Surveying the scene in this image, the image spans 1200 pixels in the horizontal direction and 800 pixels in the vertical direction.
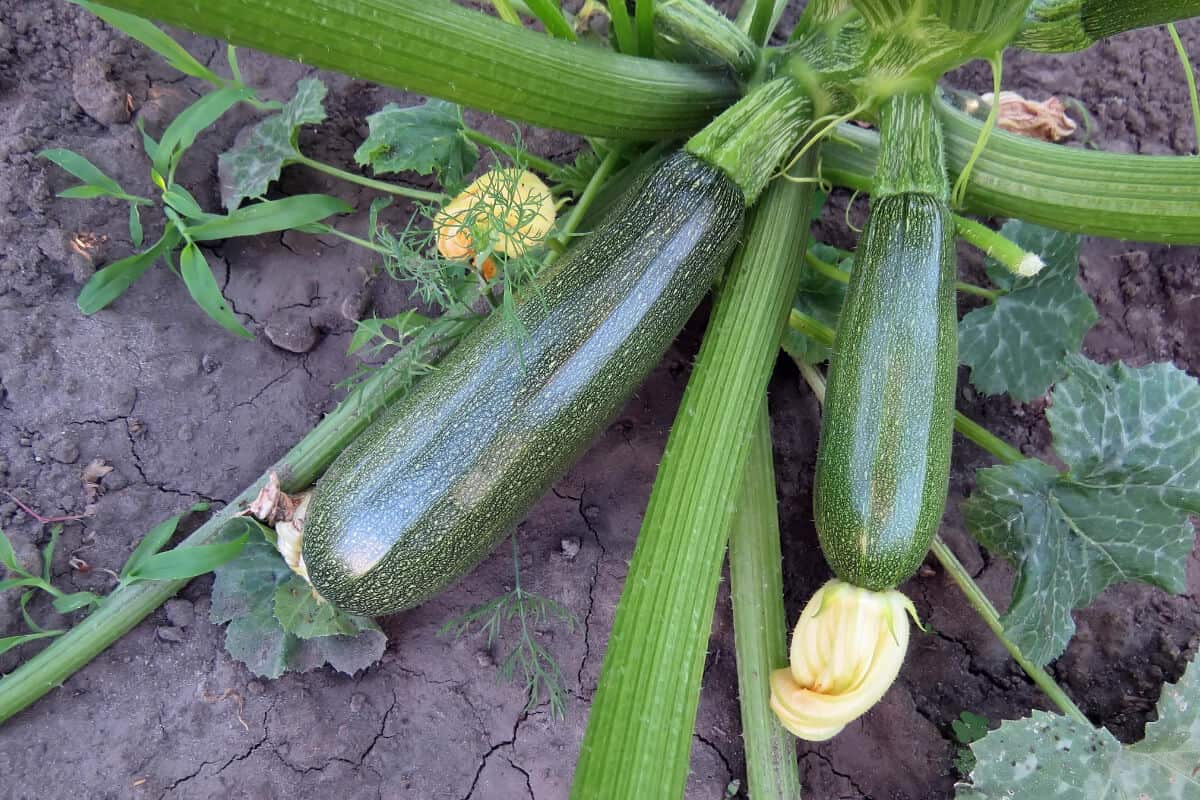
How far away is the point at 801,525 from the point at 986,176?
115 centimetres

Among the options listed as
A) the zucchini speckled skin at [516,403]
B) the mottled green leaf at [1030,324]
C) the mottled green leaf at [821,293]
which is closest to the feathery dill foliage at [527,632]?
the zucchini speckled skin at [516,403]

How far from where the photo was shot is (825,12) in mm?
2008

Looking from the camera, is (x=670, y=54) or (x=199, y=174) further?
(x=199, y=174)

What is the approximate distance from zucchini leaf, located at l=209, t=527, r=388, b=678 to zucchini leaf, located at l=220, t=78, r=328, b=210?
1.04 meters

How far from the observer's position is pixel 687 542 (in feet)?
5.65

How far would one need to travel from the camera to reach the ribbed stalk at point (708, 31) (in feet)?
6.71

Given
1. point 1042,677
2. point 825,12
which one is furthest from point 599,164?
point 1042,677

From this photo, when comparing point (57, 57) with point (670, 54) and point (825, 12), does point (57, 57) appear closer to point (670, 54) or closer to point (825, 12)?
point (670, 54)

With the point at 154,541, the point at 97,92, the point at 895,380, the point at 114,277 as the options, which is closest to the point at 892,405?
the point at 895,380

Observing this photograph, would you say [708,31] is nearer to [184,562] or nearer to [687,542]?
[687,542]

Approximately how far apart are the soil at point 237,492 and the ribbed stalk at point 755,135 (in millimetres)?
701

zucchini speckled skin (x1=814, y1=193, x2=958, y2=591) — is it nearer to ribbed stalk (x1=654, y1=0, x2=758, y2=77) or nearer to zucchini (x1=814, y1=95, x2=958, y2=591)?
zucchini (x1=814, y1=95, x2=958, y2=591)

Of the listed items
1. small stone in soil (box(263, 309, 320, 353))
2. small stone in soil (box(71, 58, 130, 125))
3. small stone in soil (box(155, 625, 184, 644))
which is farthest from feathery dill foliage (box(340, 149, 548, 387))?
small stone in soil (box(71, 58, 130, 125))

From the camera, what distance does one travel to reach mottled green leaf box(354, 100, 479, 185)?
2.19 metres
